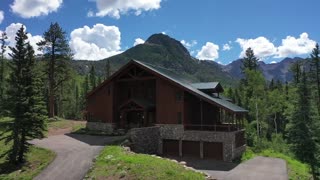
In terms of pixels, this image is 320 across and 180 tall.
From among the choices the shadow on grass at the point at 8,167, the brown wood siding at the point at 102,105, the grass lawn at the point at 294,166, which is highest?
the brown wood siding at the point at 102,105

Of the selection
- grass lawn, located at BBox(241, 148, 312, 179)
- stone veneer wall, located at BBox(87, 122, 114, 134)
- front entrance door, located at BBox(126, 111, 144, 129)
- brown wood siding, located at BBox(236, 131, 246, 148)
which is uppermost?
front entrance door, located at BBox(126, 111, 144, 129)

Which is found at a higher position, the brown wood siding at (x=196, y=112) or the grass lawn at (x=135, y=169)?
the brown wood siding at (x=196, y=112)

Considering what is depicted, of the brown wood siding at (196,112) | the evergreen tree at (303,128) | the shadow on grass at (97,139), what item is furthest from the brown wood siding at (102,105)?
the evergreen tree at (303,128)

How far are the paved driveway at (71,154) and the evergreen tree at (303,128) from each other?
18736 mm

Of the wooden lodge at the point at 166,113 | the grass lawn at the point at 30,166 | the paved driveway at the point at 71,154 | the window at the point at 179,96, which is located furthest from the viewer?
the window at the point at 179,96

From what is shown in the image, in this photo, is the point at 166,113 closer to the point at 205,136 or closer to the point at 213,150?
the point at 205,136

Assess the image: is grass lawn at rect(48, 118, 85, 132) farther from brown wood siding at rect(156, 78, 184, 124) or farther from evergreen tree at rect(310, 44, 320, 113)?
evergreen tree at rect(310, 44, 320, 113)

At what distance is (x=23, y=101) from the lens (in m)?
27.1

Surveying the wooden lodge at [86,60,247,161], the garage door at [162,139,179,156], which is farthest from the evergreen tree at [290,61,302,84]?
the garage door at [162,139,179,156]

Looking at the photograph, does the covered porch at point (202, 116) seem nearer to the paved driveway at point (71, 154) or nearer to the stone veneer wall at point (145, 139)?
the stone veneer wall at point (145, 139)

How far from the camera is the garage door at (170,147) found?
120ft

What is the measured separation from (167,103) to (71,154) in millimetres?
12437

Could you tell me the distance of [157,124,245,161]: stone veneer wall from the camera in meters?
33.7

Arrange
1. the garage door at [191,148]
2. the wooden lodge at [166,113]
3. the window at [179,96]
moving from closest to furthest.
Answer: the wooden lodge at [166,113] < the garage door at [191,148] < the window at [179,96]
